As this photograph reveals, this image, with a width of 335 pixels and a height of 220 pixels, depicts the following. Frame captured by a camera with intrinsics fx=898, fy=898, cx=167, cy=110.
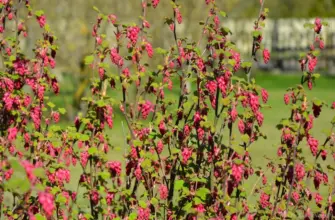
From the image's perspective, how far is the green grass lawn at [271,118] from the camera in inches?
581

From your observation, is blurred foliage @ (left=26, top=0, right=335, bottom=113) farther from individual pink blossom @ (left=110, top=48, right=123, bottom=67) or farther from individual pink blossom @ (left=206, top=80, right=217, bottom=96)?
individual pink blossom @ (left=206, top=80, right=217, bottom=96)

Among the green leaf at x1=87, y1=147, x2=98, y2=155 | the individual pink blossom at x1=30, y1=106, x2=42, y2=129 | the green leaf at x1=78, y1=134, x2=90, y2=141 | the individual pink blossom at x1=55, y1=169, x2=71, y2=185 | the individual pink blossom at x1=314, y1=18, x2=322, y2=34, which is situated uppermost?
the individual pink blossom at x1=314, y1=18, x2=322, y2=34

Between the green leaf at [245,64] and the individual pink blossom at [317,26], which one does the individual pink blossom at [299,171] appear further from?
the individual pink blossom at [317,26]

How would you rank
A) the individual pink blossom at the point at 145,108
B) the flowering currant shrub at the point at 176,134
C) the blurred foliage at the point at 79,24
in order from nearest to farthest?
the flowering currant shrub at the point at 176,134 < the individual pink blossom at the point at 145,108 < the blurred foliage at the point at 79,24

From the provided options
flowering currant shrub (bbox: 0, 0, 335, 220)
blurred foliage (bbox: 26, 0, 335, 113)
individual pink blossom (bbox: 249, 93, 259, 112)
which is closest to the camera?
individual pink blossom (bbox: 249, 93, 259, 112)

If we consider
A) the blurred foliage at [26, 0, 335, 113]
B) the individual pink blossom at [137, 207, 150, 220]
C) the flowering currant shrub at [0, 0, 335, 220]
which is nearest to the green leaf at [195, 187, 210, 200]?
the flowering currant shrub at [0, 0, 335, 220]

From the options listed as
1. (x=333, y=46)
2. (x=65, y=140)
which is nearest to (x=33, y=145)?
(x=65, y=140)

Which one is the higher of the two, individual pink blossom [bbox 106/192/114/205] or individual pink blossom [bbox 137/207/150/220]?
individual pink blossom [bbox 106/192/114/205]

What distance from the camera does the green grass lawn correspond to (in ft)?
48.4

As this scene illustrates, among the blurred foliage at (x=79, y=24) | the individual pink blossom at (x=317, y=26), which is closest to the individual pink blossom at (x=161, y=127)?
the individual pink blossom at (x=317, y=26)

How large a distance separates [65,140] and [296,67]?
4246 cm

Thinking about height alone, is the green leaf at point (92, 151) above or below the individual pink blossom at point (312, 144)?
below

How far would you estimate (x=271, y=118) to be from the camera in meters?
24.5

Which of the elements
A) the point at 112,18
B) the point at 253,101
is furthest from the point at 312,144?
the point at 112,18
